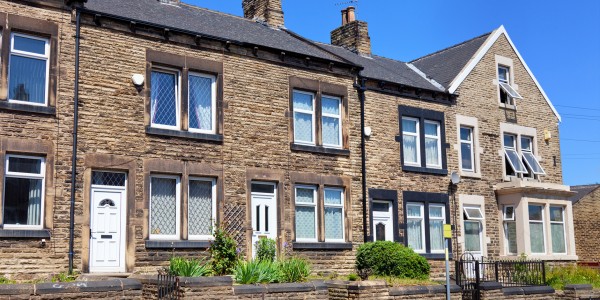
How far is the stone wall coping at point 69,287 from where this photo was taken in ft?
38.4

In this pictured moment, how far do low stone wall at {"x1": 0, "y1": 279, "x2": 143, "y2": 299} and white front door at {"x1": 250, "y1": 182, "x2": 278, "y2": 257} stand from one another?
287 inches

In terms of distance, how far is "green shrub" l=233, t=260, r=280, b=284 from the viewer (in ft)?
49.2

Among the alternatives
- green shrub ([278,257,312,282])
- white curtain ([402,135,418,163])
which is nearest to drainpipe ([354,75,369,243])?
white curtain ([402,135,418,163])

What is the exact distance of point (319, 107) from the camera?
72.5 ft

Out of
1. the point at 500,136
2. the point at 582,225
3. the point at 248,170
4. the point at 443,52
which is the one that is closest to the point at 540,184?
the point at 500,136

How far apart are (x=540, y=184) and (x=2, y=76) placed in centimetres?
1947

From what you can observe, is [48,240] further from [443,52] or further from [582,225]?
[582,225]

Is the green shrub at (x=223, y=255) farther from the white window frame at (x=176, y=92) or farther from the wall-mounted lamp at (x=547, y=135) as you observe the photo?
the wall-mounted lamp at (x=547, y=135)

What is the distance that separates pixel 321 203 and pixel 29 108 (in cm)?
915

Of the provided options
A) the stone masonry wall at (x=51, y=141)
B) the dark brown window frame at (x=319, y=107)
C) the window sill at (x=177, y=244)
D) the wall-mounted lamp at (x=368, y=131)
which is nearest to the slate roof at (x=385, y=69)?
the dark brown window frame at (x=319, y=107)

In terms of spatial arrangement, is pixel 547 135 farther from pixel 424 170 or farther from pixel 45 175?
pixel 45 175

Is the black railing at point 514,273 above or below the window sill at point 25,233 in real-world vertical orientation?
below

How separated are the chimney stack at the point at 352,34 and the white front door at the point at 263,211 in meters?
9.59

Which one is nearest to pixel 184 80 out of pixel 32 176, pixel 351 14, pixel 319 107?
pixel 319 107
